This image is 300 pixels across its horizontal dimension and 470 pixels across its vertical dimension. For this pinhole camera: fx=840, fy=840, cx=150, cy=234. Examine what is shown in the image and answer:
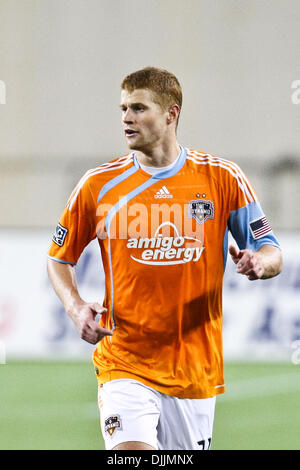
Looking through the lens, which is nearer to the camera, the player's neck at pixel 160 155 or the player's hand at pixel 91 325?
the player's hand at pixel 91 325

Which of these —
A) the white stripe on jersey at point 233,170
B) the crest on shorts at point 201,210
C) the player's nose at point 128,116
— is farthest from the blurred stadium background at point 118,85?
the player's nose at point 128,116

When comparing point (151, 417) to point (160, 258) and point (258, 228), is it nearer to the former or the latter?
point (160, 258)

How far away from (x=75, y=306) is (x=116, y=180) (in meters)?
0.77

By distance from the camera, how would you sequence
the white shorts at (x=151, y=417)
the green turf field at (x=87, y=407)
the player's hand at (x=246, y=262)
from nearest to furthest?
the player's hand at (x=246, y=262), the white shorts at (x=151, y=417), the green turf field at (x=87, y=407)

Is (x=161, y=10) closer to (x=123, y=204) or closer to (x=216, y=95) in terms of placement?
(x=216, y=95)

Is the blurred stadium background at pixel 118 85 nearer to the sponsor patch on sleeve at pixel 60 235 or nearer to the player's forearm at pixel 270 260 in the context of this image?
the sponsor patch on sleeve at pixel 60 235

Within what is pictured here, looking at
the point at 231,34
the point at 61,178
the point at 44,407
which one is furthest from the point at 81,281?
the point at 231,34

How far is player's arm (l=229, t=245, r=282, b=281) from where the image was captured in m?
3.85

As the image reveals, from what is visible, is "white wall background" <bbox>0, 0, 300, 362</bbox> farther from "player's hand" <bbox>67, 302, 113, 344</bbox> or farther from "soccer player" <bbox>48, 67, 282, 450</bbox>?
"player's hand" <bbox>67, 302, 113, 344</bbox>

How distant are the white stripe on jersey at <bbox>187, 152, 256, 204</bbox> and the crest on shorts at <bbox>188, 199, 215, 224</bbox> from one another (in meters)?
0.19

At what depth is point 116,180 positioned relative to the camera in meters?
4.54

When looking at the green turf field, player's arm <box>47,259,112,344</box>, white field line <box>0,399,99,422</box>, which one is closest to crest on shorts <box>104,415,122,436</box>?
player's arm <box>47,259,112,344</box>

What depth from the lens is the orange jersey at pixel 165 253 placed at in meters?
4.35

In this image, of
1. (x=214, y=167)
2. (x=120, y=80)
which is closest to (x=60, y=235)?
(x=214, y=167)
